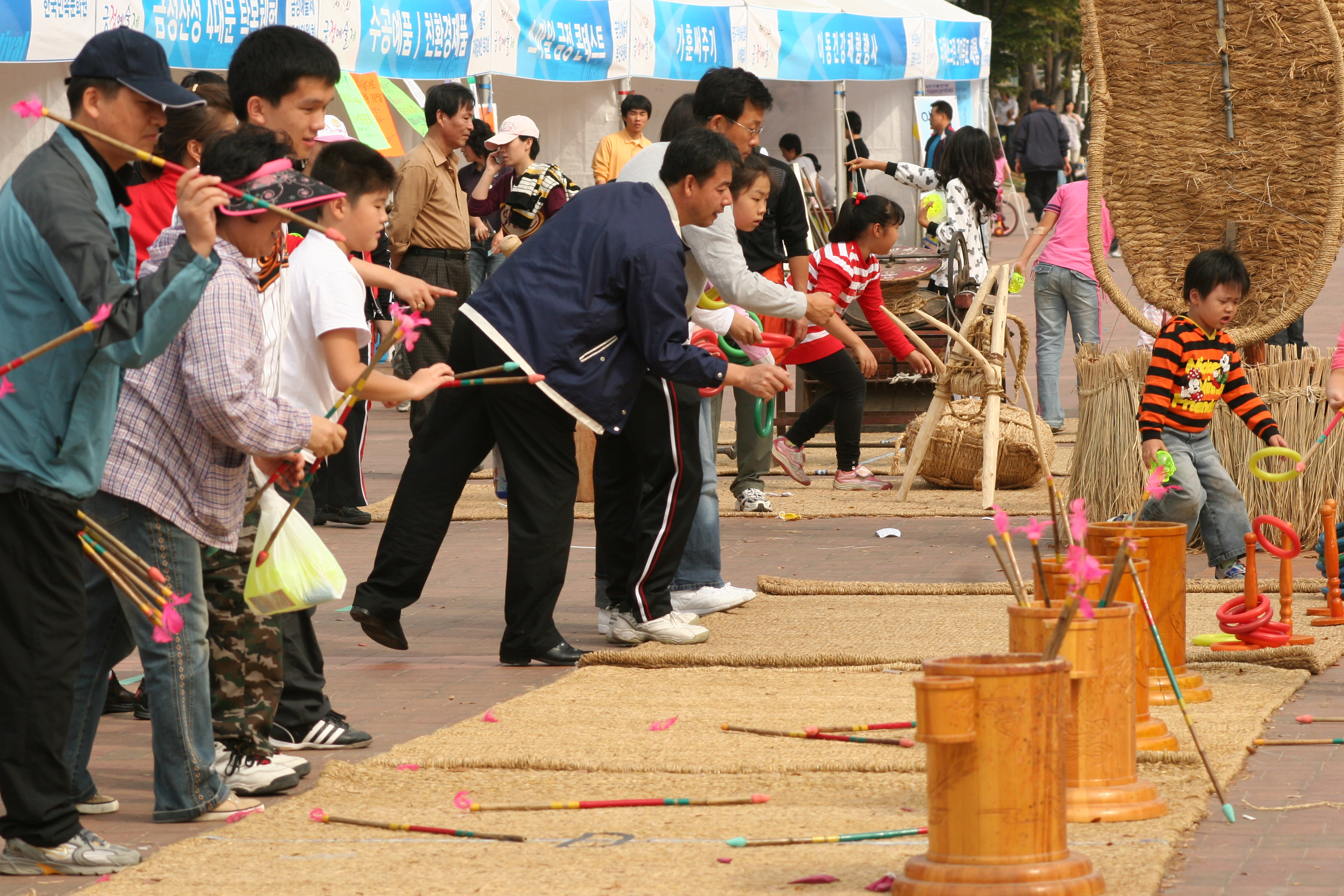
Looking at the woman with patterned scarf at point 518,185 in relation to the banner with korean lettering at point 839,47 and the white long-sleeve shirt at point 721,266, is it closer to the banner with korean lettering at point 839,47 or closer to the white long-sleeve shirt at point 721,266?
the white long-sleeve shirt at point 721,266

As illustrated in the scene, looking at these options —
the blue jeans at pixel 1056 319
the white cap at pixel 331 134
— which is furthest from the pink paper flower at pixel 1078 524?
the blue jeans at pixel 1056 319

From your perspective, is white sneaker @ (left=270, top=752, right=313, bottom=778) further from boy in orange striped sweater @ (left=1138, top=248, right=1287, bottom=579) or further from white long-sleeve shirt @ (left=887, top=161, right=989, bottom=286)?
white long-sleeve shirt @ (left=887, top=161, right=989, bottom=286)

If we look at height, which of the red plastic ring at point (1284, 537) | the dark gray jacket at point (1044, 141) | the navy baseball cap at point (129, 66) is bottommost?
the red plastic ring at point (1284, 537)

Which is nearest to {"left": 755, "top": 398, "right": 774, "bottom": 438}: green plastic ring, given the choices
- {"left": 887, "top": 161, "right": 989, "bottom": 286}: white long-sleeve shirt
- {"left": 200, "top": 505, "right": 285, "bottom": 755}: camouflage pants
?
{"left": 887, "top": 161, "right": 989, "bottom": 286}: white long-sleeve shirt

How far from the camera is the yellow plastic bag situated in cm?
425

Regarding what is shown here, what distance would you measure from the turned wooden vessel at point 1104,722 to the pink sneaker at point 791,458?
22.5 feet

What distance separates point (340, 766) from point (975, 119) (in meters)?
19.5

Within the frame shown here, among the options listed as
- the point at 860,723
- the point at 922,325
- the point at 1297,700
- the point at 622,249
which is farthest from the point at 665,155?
the point at 922,325

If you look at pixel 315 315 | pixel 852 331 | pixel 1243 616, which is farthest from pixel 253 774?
pixel 852 331

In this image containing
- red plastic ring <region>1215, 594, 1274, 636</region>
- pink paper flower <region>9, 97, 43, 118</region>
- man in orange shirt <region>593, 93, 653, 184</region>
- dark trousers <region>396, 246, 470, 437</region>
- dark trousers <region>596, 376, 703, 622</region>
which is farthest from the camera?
man in orange shirt <region>593, 93, 653, 184</region>

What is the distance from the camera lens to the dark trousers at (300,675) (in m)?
4.96

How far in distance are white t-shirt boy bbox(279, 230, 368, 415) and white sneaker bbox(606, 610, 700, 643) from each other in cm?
193

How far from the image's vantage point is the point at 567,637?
21.9 feet

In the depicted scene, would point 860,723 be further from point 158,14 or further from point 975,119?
A: point 975,119
